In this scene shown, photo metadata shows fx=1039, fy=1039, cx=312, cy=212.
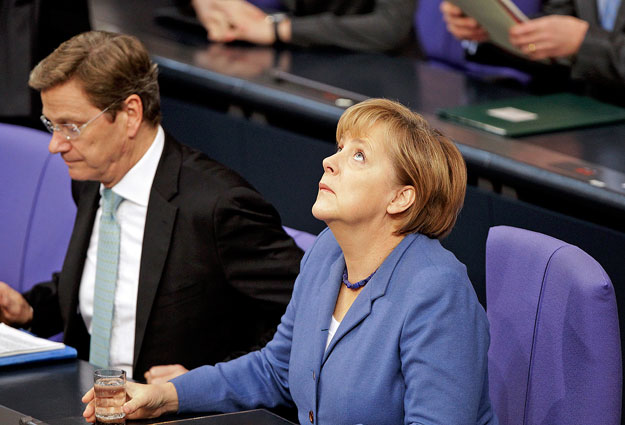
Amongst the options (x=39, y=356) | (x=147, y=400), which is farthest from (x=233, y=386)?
(x=39, y=356)

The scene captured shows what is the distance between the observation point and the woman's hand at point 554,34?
3146mm

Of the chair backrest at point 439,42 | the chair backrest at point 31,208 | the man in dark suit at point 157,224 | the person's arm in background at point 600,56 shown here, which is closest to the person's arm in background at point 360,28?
the chair backrest at point 439,42

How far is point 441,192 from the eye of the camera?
5.75ft

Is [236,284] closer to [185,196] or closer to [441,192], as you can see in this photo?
[185,196]

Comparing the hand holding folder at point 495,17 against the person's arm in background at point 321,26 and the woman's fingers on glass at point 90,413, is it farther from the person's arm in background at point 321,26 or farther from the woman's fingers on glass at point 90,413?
the woman's fingers on glass at point 90,413

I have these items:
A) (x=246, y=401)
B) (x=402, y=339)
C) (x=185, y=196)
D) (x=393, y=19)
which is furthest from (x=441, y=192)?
(x=393, y=19)

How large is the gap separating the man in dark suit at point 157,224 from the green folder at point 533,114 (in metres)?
0.84

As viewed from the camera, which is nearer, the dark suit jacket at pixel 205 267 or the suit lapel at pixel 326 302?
the suit lapel at pixel 326 302

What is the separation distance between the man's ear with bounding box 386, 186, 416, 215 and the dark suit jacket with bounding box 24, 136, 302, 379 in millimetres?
513

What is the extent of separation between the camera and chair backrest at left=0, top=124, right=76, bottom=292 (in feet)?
9.01

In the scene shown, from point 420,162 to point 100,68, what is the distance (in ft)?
2.92

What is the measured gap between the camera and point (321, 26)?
153 inches

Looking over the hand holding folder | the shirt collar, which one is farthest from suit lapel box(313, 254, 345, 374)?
the hand holding folder

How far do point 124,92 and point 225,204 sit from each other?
1.18 ft
